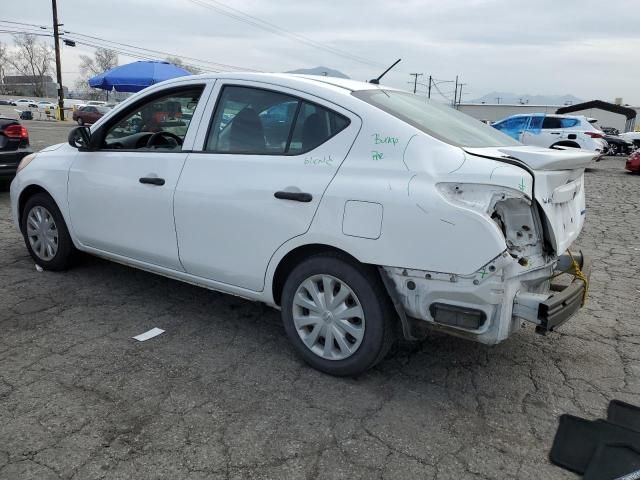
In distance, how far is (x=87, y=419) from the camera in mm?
2586

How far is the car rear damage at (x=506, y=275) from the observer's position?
2.53 metres

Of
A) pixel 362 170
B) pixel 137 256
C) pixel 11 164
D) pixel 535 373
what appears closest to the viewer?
pixel 362 170

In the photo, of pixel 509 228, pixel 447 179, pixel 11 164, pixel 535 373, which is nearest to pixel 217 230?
pixel 447 179

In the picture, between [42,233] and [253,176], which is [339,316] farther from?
[42,233]

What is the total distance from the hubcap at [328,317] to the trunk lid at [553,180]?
103 cm

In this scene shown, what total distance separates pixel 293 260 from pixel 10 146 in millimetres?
6280

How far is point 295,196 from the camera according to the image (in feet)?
9.70

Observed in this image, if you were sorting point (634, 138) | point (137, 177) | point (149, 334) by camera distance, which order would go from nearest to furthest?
1. point (149, 334)
2. point (137, 177)
3. point (634, 138)

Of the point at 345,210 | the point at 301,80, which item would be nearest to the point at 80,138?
the point at 301,80

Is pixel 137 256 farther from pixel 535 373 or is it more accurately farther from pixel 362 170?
pixel 535 373

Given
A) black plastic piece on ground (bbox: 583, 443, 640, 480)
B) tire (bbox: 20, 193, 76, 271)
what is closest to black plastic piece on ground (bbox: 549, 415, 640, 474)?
black plastic piece on ground (bbox: 583, 443, 640, 480)

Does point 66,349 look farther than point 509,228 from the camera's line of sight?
Yes

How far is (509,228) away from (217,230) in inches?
68.3

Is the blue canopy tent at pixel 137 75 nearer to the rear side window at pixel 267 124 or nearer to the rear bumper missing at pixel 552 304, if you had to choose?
the rear side window at pixel 267 124
